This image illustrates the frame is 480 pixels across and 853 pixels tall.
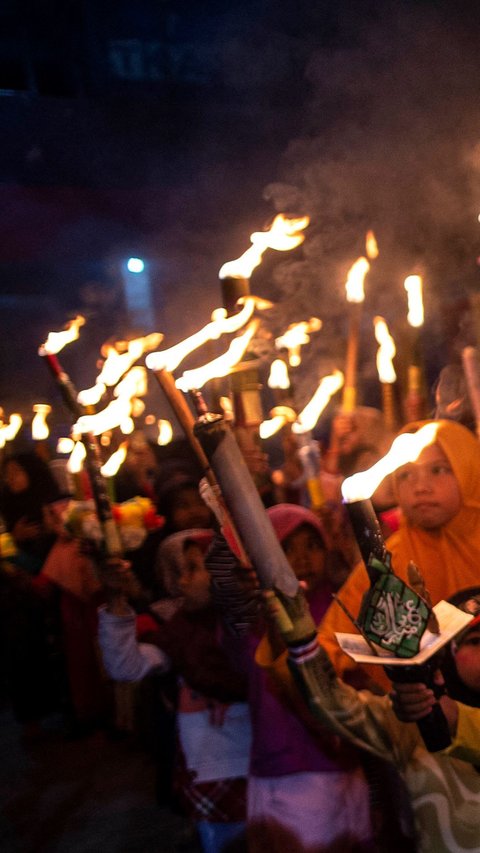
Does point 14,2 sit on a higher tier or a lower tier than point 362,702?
higher

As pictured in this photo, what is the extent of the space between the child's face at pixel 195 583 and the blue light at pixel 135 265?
27.2 ft

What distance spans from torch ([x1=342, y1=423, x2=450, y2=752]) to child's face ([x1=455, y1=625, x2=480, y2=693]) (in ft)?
1.35

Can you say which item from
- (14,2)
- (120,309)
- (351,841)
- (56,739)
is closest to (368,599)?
(351,841)

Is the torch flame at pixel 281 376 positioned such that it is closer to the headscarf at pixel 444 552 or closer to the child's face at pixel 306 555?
the child's face at pixel 306 555

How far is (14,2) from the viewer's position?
10625mm

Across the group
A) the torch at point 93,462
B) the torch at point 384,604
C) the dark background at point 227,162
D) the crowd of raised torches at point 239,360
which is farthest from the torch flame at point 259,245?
the dark background at point 227,162

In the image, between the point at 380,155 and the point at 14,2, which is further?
the point at 14,2

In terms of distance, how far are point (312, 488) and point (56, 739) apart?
10.00 ft

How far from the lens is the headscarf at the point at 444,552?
209 centimetres

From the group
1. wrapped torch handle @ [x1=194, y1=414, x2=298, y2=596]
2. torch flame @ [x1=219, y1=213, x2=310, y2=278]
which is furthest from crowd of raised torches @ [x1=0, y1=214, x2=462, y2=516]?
wrapped torch handle @ [x1=194, y1=414, x2=298, y2=596]

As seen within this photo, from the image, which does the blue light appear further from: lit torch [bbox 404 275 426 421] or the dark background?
lit torch [bbox 404 275 426 421]

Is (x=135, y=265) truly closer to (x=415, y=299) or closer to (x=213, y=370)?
(x=415, y=299)

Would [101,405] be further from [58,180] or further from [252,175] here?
[58,180]

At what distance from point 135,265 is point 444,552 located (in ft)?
30.0
